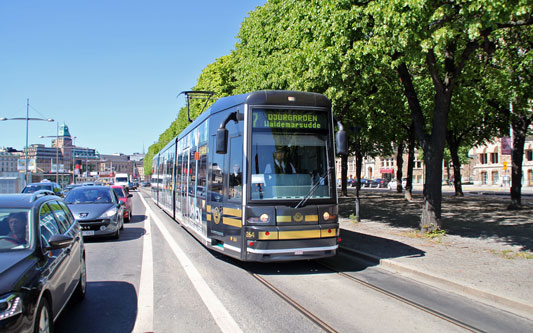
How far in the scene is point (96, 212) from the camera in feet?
38.8

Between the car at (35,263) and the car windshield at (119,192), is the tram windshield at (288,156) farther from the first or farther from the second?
the car windshield at (119,192)

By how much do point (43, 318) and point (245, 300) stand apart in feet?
9.21

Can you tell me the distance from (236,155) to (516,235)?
9.31 m

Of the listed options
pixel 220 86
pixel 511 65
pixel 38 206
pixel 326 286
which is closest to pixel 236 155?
pixel 326 286

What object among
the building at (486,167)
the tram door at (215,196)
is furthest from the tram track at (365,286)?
the building at (486,167)

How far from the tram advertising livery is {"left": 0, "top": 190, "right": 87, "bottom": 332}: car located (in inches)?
113

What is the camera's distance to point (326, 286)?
6820mm

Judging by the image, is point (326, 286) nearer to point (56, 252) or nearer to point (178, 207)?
point (56, 252)

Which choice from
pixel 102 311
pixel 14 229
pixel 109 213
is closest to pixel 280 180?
pixel 102 311

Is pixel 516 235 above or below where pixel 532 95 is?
below

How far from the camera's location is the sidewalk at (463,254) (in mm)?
6523

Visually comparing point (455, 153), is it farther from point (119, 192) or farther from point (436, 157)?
point (119, 192)

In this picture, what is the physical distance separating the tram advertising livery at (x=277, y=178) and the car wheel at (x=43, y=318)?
3911 mm

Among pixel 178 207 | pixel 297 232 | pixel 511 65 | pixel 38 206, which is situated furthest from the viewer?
pixel 511 65
